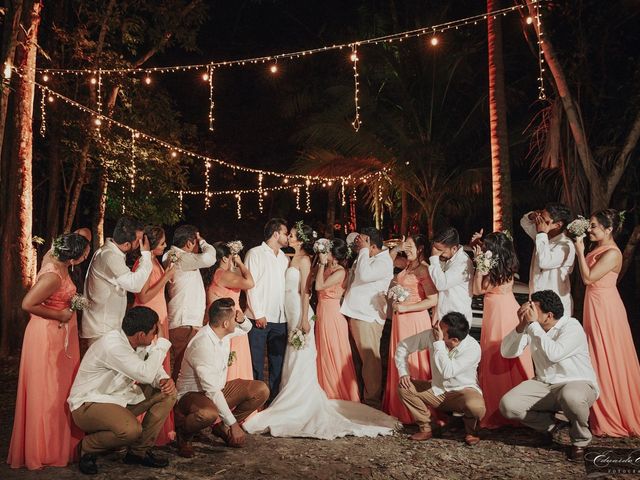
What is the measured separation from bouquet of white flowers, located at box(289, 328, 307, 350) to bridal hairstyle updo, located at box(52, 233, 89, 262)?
2351mm

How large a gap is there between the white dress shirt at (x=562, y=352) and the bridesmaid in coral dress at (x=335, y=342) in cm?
226

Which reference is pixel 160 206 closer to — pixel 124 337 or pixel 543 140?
pixel 543 140

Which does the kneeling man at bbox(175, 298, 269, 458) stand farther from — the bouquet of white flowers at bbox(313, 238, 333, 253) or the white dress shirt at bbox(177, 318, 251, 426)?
the bouquet of white flowers at bbox(313, 238, 333, 253)

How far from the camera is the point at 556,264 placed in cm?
675

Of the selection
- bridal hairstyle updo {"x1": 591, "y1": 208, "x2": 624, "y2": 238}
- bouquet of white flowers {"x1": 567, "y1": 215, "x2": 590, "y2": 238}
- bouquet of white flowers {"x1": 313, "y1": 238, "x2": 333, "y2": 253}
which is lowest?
bouquet of white flowers {"x1": 313, "y1": 238, "x2": 333, "y2": 253}

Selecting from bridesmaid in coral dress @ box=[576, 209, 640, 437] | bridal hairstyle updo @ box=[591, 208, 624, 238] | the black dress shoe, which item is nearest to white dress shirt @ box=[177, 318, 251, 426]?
the black dress shoe

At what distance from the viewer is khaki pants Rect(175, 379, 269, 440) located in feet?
18.4

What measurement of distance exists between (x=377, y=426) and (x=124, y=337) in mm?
2659

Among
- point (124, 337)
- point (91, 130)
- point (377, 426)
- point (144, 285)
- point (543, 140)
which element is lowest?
point (377, 426)

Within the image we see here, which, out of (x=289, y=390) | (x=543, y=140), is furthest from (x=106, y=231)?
(x=289, y=390)

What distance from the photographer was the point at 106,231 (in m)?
25.6

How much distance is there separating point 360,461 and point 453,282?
2128 mm

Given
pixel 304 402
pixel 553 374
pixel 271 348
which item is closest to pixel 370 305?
pixel 271 348

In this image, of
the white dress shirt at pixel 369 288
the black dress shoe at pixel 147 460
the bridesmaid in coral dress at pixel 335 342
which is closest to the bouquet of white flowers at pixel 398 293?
the white dress shirt at pixel 369 288
